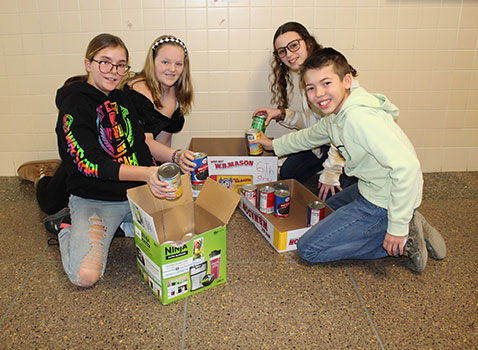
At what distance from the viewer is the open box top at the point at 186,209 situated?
1.71 metres

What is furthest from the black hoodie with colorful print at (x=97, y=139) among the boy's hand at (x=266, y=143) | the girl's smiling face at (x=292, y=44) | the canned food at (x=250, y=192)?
the girl's smiling face at (x=292, y=44)

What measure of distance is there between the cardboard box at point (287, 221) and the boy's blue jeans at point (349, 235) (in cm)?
8

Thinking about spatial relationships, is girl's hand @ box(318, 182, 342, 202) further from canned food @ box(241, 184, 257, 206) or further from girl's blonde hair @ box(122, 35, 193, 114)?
girl's blonde hair @ box(122, 35, 193, 114)

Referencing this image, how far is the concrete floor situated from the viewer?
149 centimetres

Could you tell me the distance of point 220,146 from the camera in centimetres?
283

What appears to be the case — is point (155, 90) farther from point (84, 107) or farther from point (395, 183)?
point (395, 183)

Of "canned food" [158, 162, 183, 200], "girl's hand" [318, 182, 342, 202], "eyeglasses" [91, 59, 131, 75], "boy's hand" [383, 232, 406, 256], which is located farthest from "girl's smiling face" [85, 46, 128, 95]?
"boy's hand" [383, 232, 406, 256]

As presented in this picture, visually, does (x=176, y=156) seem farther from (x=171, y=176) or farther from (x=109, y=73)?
(x=171, y=176)

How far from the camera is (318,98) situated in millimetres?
1738

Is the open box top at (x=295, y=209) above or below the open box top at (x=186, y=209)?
below

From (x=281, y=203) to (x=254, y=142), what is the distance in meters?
0.43

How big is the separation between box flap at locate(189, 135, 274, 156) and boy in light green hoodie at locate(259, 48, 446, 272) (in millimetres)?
843

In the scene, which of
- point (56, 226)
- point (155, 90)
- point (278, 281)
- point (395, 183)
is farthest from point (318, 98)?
point (56, 226)

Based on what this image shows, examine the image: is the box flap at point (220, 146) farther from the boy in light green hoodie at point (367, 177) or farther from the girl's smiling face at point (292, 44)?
the boy in light green hoodie at point (367, 177)
